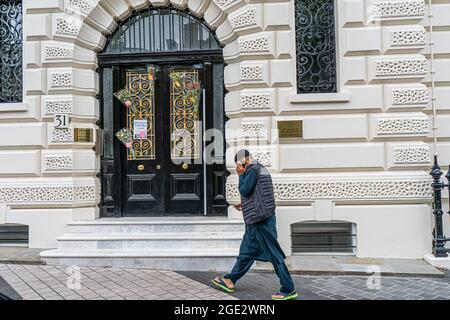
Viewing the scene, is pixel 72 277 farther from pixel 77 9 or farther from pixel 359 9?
pixel 359 9

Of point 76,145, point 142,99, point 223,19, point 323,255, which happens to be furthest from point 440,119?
point 76,145

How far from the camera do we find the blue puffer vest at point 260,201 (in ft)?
18.1

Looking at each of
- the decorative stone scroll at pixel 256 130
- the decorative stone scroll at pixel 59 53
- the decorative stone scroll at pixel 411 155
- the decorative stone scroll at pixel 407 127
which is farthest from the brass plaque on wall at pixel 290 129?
the decorative stone scroll at pixel 59 53

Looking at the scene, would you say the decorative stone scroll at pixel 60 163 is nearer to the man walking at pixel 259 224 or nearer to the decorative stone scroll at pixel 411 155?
the man walking at pixel 259 224

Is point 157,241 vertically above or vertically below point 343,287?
above

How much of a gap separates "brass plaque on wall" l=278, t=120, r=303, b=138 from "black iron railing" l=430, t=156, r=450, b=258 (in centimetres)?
245

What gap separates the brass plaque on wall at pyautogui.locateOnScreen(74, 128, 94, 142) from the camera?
8305 mm

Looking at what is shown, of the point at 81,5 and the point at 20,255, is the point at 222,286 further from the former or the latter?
the point at 81,5

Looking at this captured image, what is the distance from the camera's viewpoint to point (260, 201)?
5535 mm

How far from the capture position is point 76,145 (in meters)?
8.32

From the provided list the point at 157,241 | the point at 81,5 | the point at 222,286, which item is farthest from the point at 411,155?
the point at 81,5

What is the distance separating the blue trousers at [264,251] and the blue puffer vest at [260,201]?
0.13 meters

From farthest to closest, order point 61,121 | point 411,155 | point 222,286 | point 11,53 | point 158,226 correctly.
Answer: point 11,53 → point 61,121 → point 158,226 → point 411,155 → point 222,286

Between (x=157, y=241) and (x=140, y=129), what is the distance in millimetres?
2513
